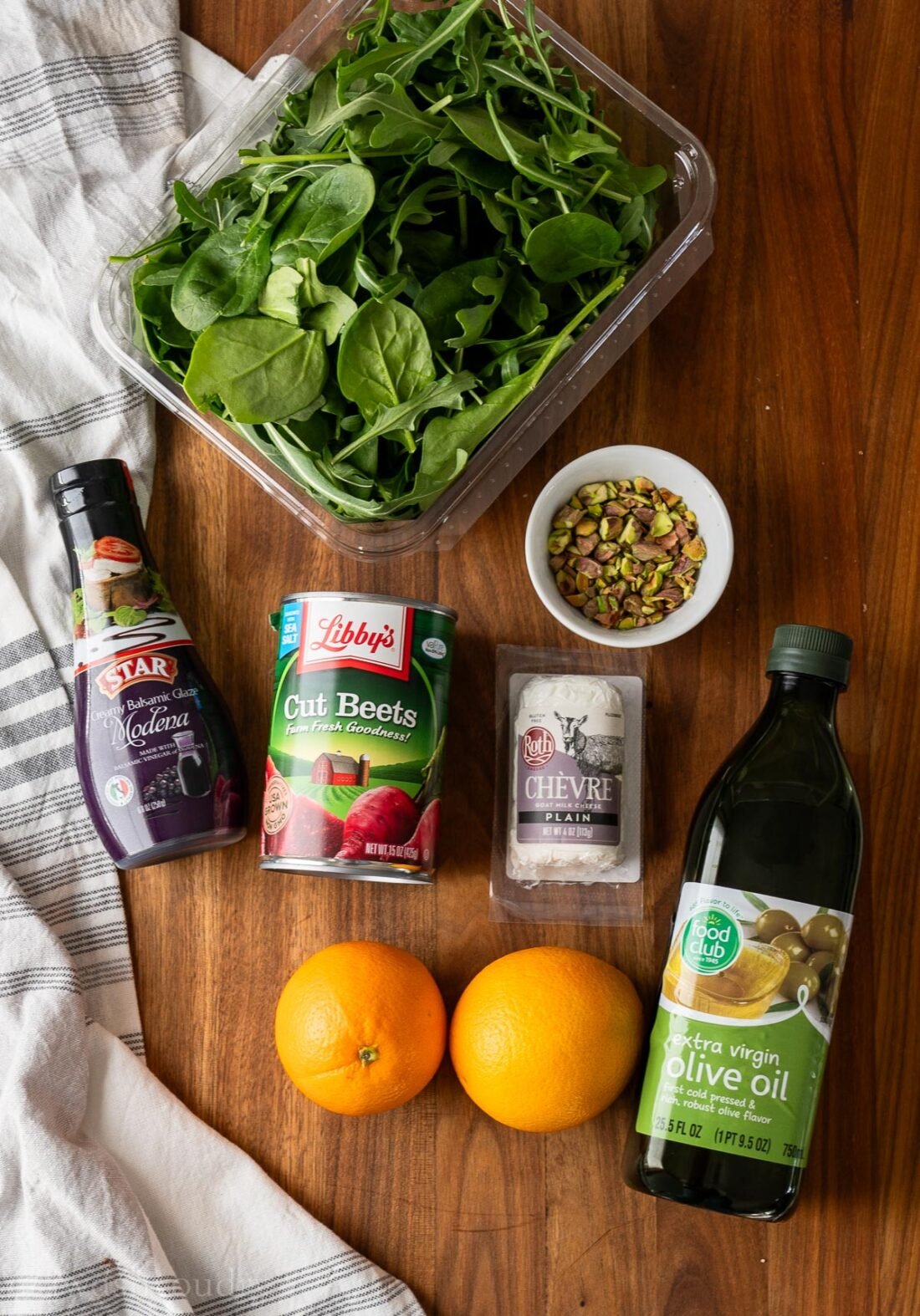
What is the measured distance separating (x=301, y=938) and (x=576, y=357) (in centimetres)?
53

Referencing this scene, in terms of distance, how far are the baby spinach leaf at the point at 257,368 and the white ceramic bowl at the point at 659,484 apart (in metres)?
0.21

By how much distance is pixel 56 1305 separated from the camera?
→ 35.1 inches

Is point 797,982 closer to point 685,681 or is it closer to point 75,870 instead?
point 685,681

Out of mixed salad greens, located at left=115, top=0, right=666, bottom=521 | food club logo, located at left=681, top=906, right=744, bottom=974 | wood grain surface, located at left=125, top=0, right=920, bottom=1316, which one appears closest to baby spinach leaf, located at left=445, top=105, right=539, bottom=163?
mixed salad greens, located at left=115, top=0, right=666, bottom=521

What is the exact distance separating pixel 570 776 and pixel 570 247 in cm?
40

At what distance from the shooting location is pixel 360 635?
2.80ft

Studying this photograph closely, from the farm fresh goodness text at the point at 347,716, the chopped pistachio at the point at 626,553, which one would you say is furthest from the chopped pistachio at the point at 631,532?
the farm fresh goodness text at the point at 347,716

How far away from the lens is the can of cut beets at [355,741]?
845 millimetres

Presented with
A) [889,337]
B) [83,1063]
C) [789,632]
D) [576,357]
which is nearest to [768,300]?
[889,337]

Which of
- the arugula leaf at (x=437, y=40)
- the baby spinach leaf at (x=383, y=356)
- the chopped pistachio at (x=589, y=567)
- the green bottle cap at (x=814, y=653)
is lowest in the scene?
the green bottle cap at (x=814, y=653)

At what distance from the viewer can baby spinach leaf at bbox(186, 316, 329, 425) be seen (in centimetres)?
79

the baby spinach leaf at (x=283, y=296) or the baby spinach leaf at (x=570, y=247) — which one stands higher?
the baby spinach leaf at (x=570, y=247)

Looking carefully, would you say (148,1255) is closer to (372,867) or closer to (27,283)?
(372,867)

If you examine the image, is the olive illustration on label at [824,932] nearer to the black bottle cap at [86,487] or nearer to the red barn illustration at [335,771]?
the red barn illustration at [335,771]
